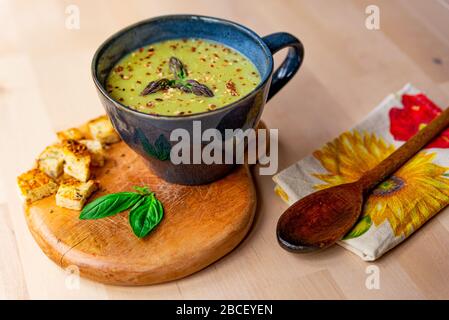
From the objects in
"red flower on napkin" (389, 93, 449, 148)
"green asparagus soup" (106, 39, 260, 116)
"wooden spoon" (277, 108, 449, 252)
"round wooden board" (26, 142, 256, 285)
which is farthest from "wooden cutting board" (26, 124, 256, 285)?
"red flower on napkin" (389, 93, 449, 148)

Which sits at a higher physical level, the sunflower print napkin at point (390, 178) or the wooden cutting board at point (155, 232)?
the sunflower print napkin at point (390, 178)

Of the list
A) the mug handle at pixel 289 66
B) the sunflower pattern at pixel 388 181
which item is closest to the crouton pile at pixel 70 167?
the mug handle at pixel 289 66

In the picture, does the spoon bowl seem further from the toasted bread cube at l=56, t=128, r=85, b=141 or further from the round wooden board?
the toasted bread cube at l=56, t=128, r=85, b=141

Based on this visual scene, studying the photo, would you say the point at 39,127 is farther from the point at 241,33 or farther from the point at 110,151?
the point at 241,33

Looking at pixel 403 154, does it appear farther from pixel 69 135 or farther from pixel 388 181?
Answer: pixel 69 135

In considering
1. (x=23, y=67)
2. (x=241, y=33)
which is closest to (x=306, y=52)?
(x=241, y=33)

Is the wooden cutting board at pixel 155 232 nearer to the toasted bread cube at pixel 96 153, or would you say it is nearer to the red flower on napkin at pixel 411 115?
the toasted bread cube at pixel 96 153

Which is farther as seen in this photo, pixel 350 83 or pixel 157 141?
pixel 350 83
